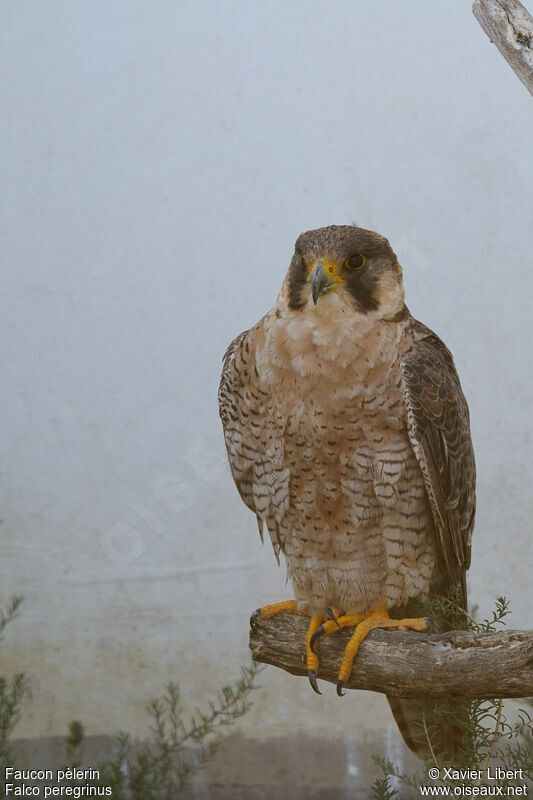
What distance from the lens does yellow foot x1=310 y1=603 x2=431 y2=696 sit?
1860 mm

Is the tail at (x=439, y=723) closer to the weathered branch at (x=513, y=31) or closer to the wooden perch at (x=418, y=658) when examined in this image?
the wooden perch at (x=418, y=658)

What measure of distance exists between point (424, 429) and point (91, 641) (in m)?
2.01

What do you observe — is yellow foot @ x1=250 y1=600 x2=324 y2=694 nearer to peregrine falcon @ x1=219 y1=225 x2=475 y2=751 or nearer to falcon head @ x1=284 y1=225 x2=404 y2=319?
peregrine falcon @ x1=219 y1=225 x2=475 y2=751

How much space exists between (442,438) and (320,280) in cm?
46

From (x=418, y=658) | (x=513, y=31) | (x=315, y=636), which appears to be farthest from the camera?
(x=315, y=636)

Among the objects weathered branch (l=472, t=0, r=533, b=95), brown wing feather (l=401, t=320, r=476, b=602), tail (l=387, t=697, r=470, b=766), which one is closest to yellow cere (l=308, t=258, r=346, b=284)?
brown wing feather (l=401, t=320, r=476, b=602)

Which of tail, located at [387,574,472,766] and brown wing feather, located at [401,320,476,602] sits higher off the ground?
brown wing feather, located at [401,320,476,602]

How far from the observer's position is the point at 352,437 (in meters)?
1.81

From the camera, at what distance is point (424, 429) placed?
A: 1834mm

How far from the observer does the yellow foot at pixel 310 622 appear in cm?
193

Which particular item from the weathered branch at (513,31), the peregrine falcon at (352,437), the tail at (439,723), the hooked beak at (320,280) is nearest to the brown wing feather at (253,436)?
the peregrine falcon at (352,437)

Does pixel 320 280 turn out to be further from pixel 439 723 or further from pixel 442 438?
pixel 439 723

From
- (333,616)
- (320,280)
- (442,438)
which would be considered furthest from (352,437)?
(333,616)

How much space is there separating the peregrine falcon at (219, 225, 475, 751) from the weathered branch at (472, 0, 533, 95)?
48 centimetres
